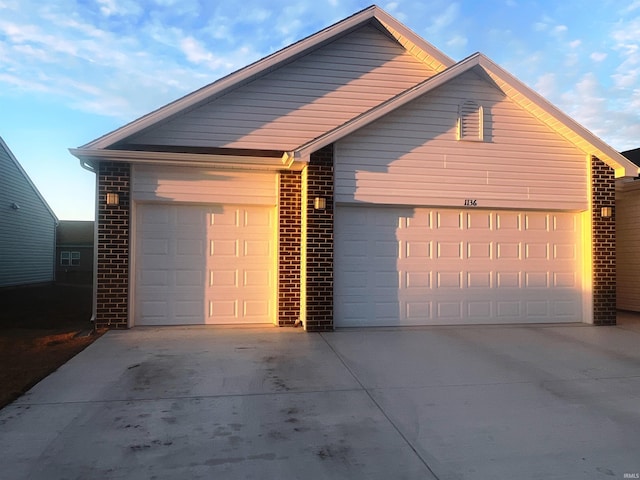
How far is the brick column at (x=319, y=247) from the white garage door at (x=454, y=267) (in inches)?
12.9

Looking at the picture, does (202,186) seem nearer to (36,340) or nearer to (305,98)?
(305,98)

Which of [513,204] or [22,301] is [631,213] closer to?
[513,204]

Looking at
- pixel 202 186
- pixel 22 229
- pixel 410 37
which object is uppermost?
pixel 410 37

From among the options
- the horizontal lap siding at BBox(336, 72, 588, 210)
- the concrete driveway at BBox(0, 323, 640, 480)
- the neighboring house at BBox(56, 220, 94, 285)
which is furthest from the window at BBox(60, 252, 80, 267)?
the horizontal lap siding at BBox(336, 72, 588, 210)

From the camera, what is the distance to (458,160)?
30.5 feet

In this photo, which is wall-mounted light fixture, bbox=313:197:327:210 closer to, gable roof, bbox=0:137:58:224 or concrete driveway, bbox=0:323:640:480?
concrete driveway, bbox=0:323:640:480

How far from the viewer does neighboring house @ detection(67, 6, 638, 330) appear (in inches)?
342

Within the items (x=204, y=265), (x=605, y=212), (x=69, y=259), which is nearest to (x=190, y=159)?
(x=204, y=265)

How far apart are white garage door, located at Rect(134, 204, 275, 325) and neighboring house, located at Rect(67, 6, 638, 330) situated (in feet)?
0.09

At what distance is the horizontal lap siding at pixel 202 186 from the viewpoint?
8828 millimetres

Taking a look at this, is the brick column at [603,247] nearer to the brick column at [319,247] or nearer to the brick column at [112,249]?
the brick column at [319,247]

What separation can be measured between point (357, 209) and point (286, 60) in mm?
3516

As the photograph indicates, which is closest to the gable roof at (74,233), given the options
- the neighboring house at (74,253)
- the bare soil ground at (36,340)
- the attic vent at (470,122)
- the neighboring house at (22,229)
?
the neighboring house at (74,253)

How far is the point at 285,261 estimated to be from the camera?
9125 millimetres
